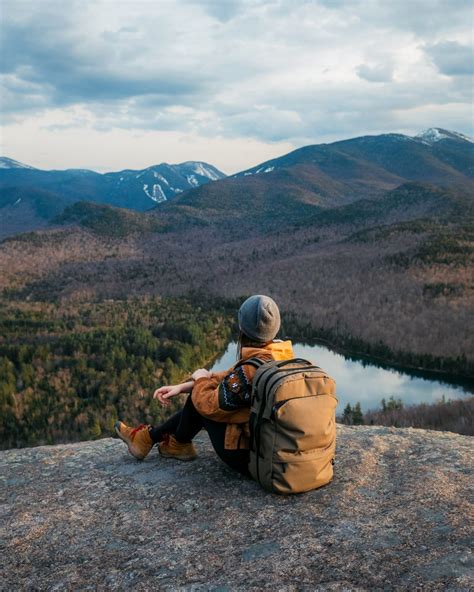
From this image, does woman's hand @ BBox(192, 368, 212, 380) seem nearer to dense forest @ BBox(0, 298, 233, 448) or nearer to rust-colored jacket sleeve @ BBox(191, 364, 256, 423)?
rust-colored jacket sleeve @ BBox(191, 364, 256, 423)

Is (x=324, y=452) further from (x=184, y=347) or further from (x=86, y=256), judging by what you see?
(x=86, y=256)

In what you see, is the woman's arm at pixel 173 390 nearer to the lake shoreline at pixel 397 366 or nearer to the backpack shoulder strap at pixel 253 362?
the backpack shoulder strap at pixel 253 362

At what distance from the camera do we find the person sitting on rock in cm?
543

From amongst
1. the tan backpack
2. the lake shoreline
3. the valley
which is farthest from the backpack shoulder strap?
the lake shoreline

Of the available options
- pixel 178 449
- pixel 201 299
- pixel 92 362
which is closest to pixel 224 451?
pixel 178 449

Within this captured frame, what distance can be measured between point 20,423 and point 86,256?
358 ft

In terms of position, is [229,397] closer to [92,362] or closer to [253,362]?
[253,362]

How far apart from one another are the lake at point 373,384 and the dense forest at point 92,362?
5315 millimetres

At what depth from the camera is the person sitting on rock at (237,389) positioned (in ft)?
17.8

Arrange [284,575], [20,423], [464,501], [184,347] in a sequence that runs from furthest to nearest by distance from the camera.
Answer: [184,347], [20,423], [464,501], [284,575]

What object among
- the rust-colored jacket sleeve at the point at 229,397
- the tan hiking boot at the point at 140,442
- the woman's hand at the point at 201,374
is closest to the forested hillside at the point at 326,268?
the tan hiking boot at the point at 140,442

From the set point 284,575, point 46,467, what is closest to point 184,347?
point 46,467

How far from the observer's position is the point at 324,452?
540 cm

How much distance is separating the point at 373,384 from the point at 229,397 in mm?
38764
